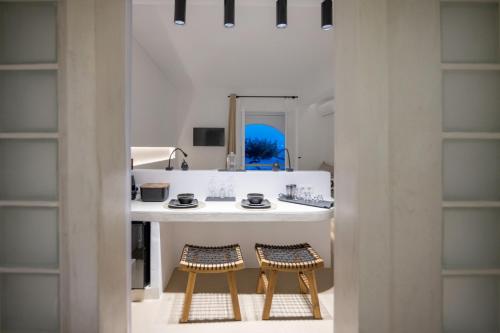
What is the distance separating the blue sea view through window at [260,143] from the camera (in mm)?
7070

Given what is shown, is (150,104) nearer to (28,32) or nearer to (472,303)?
(28,32)

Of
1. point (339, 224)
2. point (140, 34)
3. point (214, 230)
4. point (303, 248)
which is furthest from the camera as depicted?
point (140, 34)

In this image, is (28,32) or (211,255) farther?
(211,255)

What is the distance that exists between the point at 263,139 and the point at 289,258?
516 centimetres

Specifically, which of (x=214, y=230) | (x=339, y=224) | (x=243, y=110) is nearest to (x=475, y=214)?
(x=339, y=224)

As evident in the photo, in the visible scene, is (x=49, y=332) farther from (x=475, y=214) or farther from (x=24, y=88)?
(x=475, y=214)

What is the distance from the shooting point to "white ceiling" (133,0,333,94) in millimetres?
3076

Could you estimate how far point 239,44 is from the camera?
409 centimetres

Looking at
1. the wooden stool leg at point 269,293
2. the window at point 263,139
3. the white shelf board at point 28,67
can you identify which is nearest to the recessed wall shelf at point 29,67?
the white shelf board at point 28,67

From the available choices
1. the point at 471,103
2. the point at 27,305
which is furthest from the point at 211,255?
the point at 471,103

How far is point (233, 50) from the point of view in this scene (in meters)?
4.34

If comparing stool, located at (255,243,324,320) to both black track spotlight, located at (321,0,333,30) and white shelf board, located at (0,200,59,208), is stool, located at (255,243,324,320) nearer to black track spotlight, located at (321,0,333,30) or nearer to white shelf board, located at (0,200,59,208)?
white shelf board, located at (0,200,59,208)

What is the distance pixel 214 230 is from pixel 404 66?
7.68ft

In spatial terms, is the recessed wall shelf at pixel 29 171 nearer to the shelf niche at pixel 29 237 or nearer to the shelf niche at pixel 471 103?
the shelf niche at pixel 29 237
